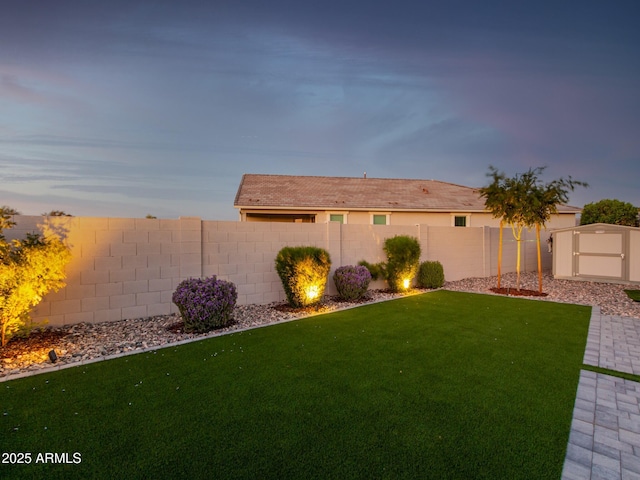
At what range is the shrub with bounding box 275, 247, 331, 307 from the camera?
7.48 meters

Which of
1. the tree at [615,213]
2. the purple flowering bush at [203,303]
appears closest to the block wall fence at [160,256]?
the purple flowering bush at [203,303]

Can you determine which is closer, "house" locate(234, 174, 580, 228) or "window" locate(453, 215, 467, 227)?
"house" locate(234, 174, 580, 228)

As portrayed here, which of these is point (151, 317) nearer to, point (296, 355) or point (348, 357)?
point (296, 355)

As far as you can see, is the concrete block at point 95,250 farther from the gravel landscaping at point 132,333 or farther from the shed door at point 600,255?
the shed door at point 600,255

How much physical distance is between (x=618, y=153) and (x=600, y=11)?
25.6 ft

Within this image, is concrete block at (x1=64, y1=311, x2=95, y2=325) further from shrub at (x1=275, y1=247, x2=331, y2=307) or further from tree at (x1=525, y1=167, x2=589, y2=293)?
tree at (x1=525, y1=167, x2=589, y2=293)

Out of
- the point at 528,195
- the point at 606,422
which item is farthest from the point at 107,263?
the point at 528,195

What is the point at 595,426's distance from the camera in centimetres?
282

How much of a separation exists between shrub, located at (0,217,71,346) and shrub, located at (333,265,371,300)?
19.5 ft

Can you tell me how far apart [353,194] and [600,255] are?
11.2 meters

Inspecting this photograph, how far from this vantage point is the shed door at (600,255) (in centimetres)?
1151

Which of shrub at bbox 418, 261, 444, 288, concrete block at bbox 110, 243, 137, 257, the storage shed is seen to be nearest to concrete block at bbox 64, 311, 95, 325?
concrete block at bbox 110, 243, 137, 257

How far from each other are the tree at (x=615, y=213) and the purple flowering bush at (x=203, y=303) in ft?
74.5

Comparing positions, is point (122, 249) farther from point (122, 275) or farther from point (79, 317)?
point (79, 317)
